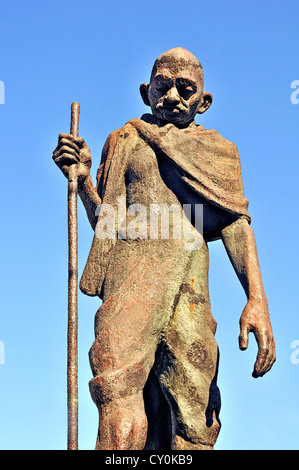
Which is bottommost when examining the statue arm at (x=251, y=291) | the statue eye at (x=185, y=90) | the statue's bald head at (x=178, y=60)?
the statue arm at (x=251, y=291)

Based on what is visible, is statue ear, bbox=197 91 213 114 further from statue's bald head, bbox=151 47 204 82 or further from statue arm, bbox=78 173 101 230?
statue arm, bbox=78 173 101 230

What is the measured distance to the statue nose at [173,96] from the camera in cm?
918

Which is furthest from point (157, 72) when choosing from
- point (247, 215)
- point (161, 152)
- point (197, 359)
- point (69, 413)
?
point (69, 413)

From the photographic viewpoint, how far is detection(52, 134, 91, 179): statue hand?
9094mm

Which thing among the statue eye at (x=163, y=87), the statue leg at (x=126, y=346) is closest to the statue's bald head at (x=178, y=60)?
the statue eye at (x=163, y=87)

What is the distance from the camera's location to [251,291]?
28.8ft

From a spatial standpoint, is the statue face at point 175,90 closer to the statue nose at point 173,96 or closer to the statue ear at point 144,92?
the statue nose at point 173,96

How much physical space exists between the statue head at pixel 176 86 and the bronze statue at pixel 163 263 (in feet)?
0.04

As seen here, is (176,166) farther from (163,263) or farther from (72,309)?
(72,309)

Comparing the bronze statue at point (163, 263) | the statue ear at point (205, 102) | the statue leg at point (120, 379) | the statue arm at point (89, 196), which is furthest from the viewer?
the statue ear at point (205, 102)

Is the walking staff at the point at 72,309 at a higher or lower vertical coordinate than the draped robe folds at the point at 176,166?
lower

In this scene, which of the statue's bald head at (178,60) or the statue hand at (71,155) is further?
the statue's bald head at (178,60)
